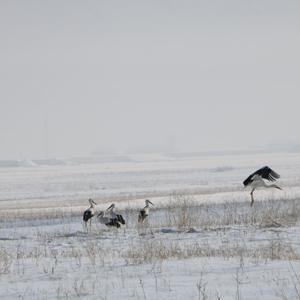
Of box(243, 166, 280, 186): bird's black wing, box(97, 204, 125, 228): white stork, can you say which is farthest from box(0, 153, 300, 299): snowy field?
box(243, 166, 280, 186): bird's black wing

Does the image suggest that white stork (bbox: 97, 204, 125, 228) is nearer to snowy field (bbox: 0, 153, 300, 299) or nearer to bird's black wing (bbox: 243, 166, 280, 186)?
snowy field (bbox: 0, 153, 300, 299)

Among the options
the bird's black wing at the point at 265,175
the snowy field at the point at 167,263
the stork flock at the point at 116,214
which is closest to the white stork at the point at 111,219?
the stork flock at the point at 116,214

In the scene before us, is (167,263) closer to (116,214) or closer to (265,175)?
(116,214)

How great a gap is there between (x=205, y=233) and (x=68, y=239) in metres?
2.76

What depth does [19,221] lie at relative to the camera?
2233 centimetres

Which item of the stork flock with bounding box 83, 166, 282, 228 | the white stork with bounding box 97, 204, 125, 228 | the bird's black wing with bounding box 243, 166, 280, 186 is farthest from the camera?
the bird's black wing with bounding box 243, 166, 280, 186

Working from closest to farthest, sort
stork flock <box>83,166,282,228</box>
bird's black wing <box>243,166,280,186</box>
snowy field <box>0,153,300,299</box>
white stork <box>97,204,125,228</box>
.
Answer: snowy field <box>0,153,300,299</box>
white stork <box>97,204,125,228</box>
stork flock <box>83,166,282,228</box>
bird's black wing <box>243,166,280,186</box>

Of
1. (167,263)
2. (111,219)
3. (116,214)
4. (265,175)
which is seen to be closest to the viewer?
(167,263)

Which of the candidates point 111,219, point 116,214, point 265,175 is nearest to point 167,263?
point 111,219

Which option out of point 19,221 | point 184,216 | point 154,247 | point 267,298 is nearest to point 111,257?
point 154,247

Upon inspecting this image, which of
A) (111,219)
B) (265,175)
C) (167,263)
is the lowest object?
(167,263)

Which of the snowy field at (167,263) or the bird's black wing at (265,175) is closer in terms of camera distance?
the snowy field at (167,263)

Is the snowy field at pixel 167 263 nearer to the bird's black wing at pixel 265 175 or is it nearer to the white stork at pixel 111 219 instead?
the white stork at pixel 111 219

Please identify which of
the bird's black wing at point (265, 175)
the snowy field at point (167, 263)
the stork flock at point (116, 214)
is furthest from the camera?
the bird's black wing at point (265, 175)
